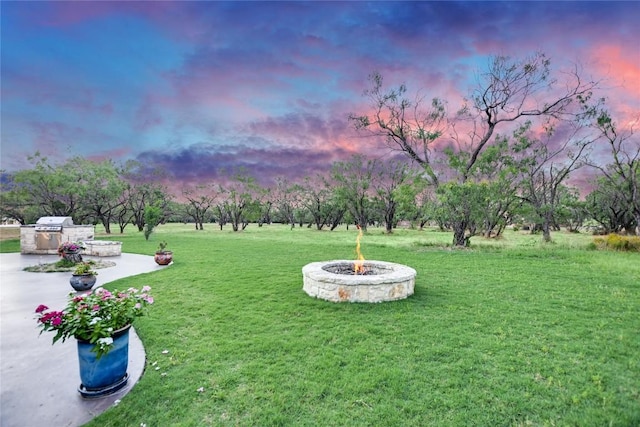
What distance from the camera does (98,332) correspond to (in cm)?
295

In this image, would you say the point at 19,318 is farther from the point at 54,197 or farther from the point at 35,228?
the point at 54,197

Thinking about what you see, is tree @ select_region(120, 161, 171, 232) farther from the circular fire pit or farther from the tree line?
the circular fire pit

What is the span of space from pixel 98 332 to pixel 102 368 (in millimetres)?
507

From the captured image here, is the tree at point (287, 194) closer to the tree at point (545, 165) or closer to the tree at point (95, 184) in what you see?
the tree at point (95, 184)

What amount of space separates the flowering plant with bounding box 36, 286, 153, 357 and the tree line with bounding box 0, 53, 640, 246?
16.1m

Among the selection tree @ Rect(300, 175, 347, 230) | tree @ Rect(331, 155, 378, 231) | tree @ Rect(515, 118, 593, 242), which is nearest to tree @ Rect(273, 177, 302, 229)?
tree @ Rect(300, 175, 347, 230)

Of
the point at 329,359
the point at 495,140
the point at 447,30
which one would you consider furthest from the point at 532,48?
the point at 329,359

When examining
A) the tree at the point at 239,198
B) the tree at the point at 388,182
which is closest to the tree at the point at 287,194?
the tree at the point at 239,198

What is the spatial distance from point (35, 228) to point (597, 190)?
150 feet

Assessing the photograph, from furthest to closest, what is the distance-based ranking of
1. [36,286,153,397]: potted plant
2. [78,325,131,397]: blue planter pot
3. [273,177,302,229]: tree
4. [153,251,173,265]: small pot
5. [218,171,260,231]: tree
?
1. [273,177,302,229]: tree
2. [218,171,260,231]: tree
3. [153,251,173,265]: small pot
4. [78,325,131,397]: blue planter pot
5. [36,286,153,397]: potted plant

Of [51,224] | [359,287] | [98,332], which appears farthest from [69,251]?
[359,287]

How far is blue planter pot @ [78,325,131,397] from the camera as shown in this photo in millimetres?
3062

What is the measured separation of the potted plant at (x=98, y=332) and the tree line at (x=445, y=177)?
53.2ft

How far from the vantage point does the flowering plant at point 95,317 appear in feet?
9.49
